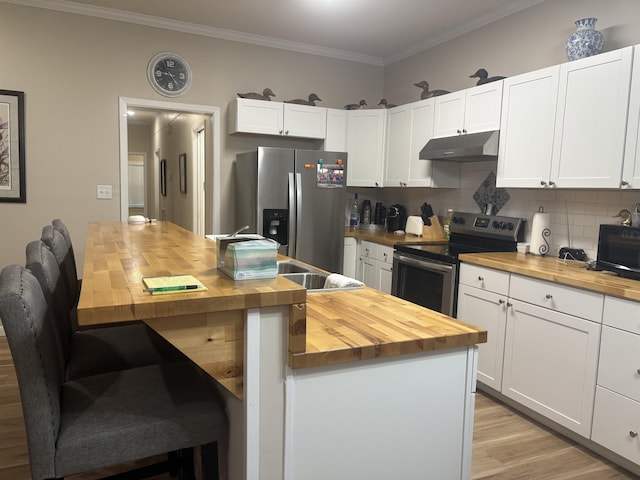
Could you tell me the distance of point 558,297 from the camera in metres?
2.51

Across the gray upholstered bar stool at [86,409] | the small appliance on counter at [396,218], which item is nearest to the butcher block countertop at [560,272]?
the small appliance on counter at [396,218]

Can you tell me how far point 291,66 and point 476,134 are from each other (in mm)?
2221

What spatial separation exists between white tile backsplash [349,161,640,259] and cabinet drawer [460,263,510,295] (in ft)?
2.07

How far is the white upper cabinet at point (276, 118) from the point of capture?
4297 millimetres

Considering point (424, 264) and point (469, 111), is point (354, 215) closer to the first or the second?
point (424, 264)

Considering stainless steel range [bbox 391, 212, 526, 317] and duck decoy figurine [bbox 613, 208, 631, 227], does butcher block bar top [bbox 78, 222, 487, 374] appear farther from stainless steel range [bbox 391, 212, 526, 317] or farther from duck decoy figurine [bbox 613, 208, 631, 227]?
duck decoy figurine [bbox 613, 208, 631, 227]

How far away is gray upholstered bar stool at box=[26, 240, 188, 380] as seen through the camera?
171cm

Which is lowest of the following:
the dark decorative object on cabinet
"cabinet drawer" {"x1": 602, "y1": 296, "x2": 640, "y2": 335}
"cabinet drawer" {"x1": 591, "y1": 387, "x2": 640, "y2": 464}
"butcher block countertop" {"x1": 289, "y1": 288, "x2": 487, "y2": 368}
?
"cabinet drawer" {"x1": 591, "y1": 387, "x2": 640, "y2": 464}

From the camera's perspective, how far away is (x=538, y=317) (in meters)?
2.63

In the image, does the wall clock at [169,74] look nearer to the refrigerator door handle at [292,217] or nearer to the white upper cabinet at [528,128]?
the refrigerator door handle at [292,217]

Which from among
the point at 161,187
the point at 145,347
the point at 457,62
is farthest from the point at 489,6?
the point at 161,187

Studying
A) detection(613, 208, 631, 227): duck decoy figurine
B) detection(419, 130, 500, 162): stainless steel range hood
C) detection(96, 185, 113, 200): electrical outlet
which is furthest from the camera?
detection(96, 185, 113, 200): electrical outlet

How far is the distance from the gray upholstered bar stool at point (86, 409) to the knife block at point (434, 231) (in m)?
3.18

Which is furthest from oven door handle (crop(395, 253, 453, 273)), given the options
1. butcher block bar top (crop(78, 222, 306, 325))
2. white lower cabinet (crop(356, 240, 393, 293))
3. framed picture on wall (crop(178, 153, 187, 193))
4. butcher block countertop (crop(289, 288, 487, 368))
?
framed picture on wall (crop(178, 153, 187, 193))
